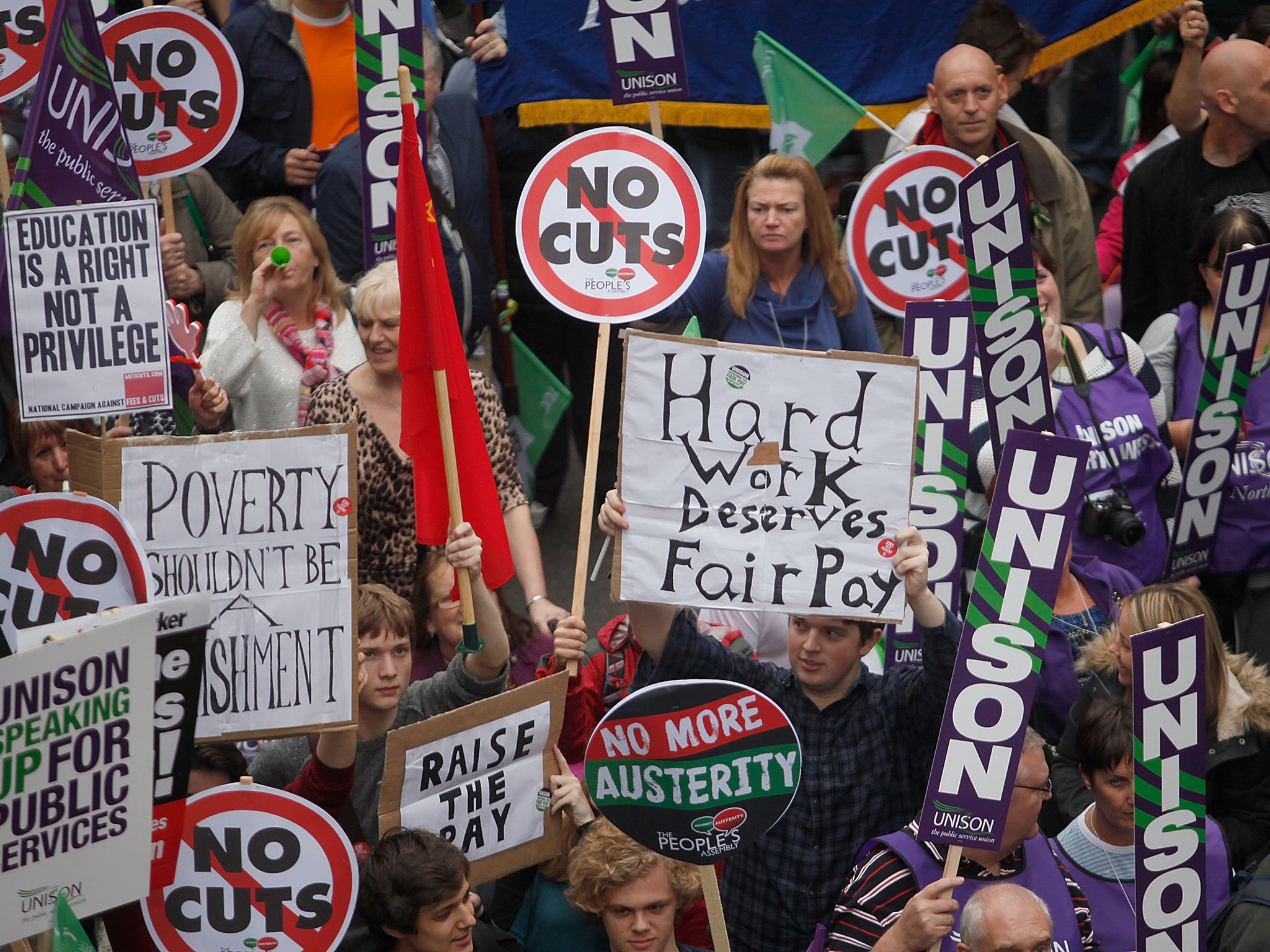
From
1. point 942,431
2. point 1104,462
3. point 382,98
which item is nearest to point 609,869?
point 942,431

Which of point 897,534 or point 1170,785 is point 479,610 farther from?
point 1170,785

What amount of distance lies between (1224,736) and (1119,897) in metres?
0.65

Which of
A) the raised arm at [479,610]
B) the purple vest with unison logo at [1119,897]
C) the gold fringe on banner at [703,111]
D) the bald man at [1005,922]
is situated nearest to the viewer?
Result: the bald man at [1005,922]

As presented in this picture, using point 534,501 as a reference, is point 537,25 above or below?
above

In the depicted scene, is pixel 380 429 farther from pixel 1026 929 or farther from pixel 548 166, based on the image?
pixel 1026 929

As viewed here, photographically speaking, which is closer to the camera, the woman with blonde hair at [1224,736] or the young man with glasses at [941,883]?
the young man with glasses at [941,883]

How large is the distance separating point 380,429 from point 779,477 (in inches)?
66.2

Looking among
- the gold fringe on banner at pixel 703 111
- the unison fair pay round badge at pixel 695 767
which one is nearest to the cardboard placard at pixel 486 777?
the unison fair pay round badge at pixel 695 767

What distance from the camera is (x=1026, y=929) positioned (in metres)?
4.30

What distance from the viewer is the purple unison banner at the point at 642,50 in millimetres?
6512

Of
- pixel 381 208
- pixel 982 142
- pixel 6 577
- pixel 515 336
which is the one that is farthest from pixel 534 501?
pixel 6 577

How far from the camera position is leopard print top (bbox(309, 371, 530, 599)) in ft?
19.9

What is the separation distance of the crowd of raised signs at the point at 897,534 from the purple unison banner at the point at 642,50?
1.65ft

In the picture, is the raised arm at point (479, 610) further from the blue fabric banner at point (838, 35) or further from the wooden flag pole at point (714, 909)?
the blue fabric banner at point (838, 35)
